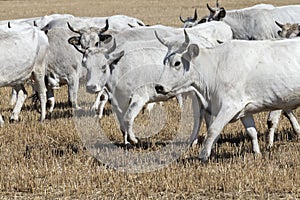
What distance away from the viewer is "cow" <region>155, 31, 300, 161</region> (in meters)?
8.67

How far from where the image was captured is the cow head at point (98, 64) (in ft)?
33.9

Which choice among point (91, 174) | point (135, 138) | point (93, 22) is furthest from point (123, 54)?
point (93, 22)

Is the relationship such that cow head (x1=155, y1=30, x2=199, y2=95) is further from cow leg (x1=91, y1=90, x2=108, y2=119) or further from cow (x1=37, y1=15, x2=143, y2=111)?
cow (x1=37, y1=15, x2=143, y2=111)

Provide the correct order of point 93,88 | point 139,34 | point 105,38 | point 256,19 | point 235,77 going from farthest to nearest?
point 256,19 < point 139,34 < point 105,38 < point 93,88 < point 235,77

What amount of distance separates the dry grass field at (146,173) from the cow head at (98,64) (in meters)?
1.02

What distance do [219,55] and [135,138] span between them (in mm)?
2154

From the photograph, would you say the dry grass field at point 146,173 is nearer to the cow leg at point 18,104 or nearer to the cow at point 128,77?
the cow at point 128,77

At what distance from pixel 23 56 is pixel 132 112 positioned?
11.5 feet

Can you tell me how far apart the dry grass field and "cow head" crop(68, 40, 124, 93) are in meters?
1.02

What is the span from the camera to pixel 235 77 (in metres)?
8.74

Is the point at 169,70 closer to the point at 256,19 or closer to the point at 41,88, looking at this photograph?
the point at 41,88

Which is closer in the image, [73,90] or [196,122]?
[196,122]

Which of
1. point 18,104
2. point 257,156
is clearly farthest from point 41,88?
point 257,156

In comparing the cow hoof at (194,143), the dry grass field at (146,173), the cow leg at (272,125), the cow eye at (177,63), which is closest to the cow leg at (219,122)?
the dry grass field at (146,173)
